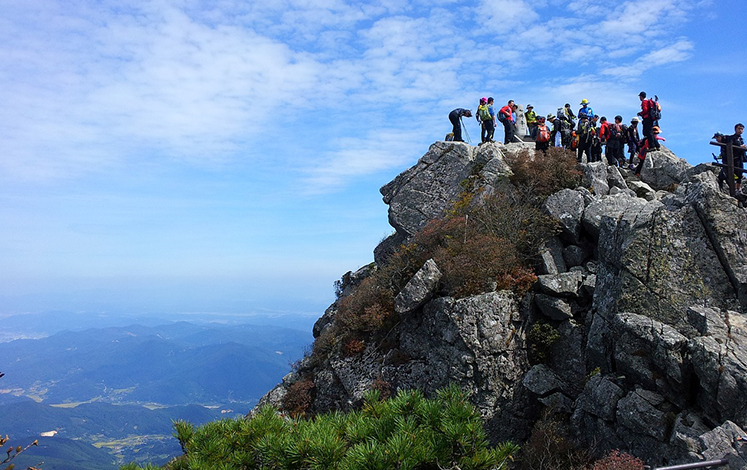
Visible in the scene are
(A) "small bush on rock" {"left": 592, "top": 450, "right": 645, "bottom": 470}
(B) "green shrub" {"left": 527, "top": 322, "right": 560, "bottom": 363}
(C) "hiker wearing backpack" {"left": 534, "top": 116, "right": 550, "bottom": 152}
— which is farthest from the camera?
(C) "hiker wearing backpack" {"left": 534, "top": 116, "right": 550, "bottom": 152}

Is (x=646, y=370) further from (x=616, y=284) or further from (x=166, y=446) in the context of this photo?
(x=166, y=446)

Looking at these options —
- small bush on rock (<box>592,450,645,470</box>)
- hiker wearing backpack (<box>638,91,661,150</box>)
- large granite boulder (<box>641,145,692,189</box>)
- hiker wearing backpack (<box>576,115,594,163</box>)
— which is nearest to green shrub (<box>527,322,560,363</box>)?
small bush on rock (<box>592,450,645,470</box>)

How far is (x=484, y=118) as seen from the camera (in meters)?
25.1

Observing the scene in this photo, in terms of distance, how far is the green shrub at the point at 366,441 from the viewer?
24.2 ft

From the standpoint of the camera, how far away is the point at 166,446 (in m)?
175

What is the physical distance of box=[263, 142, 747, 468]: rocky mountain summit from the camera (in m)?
9.49

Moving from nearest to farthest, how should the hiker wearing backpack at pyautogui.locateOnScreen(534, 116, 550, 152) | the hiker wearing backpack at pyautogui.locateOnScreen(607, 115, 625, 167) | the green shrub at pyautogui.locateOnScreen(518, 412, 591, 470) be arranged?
the green shrub at pyautogui.locateOnScreen(518, 412, 591, 470)
the hiker wearing backpack at pyautogui.locateOnScreen(607, 115, 625, 167)
the hiker wearing backpack at pyautogui.locateOnScreen(534, 116, 550, 152)

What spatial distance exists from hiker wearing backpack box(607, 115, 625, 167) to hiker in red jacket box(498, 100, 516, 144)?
5330mm

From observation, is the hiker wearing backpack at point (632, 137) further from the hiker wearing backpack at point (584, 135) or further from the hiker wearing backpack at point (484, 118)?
the hiker wearing backpack at point (484, 118)

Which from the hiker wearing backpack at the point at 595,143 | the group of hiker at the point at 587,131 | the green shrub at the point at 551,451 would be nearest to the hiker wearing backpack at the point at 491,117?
the group of hiker at the point at 587,131

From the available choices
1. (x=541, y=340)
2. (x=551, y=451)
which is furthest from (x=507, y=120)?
(x=551, y=451)

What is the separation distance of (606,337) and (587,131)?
1294 centimetres

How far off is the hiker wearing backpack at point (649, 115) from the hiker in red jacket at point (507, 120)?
6.46 metres

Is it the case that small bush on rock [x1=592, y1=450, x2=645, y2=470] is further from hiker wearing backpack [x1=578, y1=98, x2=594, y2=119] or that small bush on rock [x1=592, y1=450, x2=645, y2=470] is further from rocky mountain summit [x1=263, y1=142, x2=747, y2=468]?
hiker wearing backpack [x1=578, y1=98, x2=594, y2=119]
